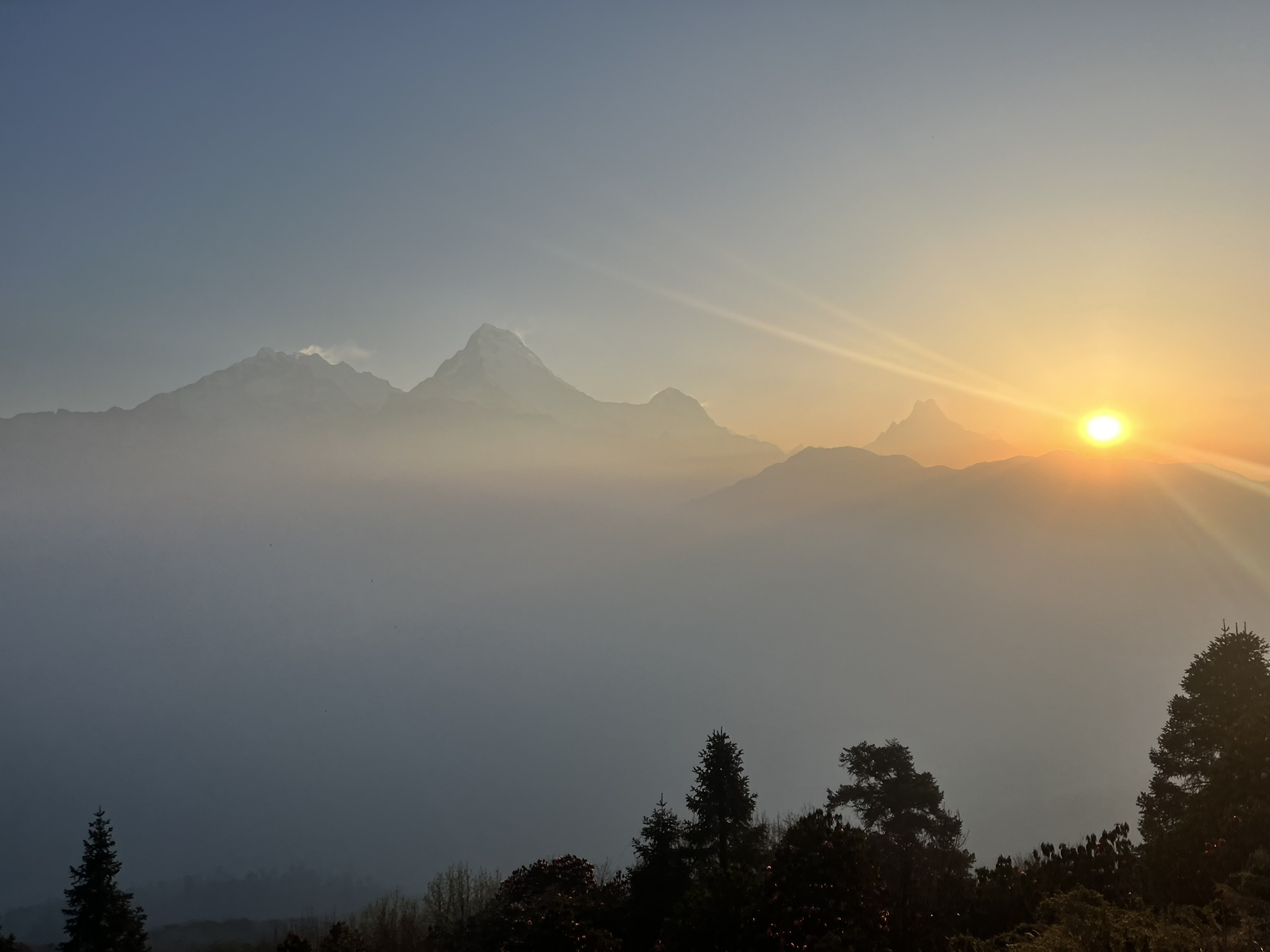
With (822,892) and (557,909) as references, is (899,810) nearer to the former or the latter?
(822,892)

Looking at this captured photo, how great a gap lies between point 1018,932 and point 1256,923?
6005mm

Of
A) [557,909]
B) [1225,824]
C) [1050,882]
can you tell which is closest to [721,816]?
[557,909]

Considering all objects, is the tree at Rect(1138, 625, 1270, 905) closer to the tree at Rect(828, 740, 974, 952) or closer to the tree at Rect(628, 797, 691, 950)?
the tree at Rect(828, 740, 974, 952)

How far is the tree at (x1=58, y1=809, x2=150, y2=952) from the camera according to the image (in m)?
38.3

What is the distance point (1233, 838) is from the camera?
1842 cm

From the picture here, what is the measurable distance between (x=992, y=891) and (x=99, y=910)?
150ft

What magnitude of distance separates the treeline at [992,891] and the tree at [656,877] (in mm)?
71

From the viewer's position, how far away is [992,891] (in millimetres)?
19750

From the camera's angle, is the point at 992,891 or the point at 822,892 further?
the point at 992,891

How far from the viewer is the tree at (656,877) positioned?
28.2m

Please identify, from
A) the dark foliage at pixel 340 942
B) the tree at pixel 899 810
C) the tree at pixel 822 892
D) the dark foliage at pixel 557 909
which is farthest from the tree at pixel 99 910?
the tree at pixel 899 810

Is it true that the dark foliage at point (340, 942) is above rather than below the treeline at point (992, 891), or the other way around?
below

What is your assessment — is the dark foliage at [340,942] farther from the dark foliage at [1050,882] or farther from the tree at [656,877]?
the dark foliage at [1050,882]

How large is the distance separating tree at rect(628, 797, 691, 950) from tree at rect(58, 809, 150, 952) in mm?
28383
